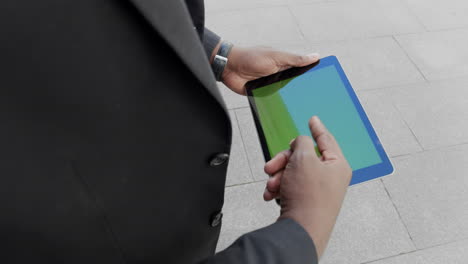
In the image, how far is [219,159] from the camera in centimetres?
65

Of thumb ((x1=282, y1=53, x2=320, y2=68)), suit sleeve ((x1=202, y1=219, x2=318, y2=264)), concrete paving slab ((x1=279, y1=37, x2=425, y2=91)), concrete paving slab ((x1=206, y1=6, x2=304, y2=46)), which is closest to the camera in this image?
suit sleeve ((x1=202, y1=219, x2=318, y2=264))

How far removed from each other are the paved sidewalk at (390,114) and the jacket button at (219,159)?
96 cm

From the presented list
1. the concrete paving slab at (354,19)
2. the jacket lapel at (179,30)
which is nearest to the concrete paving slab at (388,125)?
the concrete paving slab at (354,19)

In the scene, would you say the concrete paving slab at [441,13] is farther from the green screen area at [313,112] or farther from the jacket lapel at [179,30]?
the jacket lapel at [179,30]

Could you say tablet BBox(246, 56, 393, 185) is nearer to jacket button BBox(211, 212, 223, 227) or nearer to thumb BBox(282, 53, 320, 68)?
thumb BBox(282, 53, 320, 68)

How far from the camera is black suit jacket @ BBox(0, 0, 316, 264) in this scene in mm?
403

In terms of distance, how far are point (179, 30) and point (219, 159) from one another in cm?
28

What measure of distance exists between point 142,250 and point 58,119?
39 cm

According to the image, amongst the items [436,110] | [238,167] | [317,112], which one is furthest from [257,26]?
[317,112]

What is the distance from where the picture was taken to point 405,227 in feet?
5.19

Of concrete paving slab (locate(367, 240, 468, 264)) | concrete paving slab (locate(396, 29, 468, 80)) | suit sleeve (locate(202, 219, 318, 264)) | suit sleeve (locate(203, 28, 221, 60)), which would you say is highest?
suit sleeve (locate(203, 28, 221, 60))

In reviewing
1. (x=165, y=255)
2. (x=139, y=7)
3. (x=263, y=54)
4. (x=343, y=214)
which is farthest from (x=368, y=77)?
(x=139, y=7)

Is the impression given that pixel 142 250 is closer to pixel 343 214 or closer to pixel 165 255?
pixel 165 255

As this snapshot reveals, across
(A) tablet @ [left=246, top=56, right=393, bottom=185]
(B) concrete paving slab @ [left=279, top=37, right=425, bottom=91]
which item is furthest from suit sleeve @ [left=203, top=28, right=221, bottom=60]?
(B) concrete paving slab @ [left=279, top=37, right=425, bottom=91]
